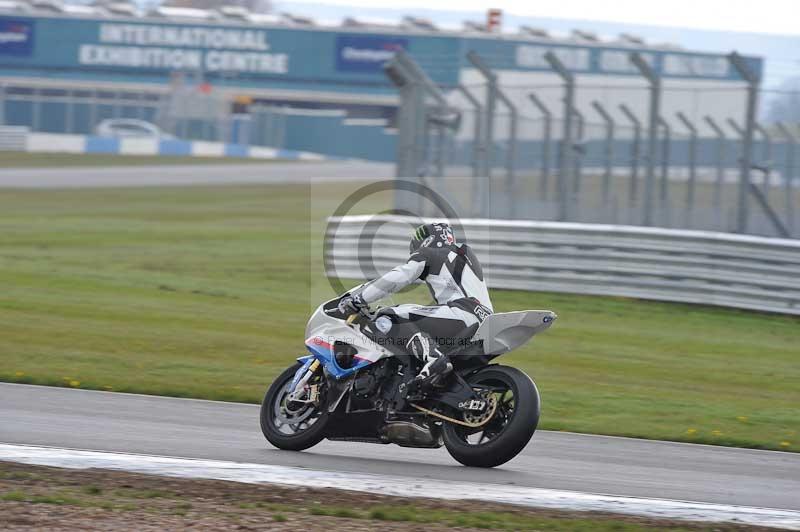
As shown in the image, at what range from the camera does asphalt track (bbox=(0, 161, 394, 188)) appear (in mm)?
39875

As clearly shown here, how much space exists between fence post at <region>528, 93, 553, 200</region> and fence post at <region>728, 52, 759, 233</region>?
9.27 ft

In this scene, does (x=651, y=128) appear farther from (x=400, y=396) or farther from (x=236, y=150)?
(x=236, y=150)

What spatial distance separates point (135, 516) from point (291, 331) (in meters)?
8.74

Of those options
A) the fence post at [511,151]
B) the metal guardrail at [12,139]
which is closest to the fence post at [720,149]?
Result: the fence post at [511,151]

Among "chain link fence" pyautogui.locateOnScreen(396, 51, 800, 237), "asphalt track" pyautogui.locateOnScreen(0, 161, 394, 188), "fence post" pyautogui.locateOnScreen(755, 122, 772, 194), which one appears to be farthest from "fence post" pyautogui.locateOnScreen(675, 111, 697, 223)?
"asphalt track" pyautogui.locateOnScreen(0, 161, 394, 188)

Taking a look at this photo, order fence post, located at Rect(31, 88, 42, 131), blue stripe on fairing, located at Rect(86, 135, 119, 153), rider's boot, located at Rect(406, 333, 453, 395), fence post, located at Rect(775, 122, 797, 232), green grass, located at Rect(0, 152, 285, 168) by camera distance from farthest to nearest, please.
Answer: fence post, located at Rect(31, 88, 42, 131)
blue stripe on fairing, located at Rect(86, 135, 119, 153)
green grass, located at Rect(0, 152, 285, 168)
fence post, located at Rect(775, 122, 797, 232)
rider's boot, located at Rect(406, 333, 453, 395)

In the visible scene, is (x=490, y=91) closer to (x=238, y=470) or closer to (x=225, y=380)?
(x=225, y=380)

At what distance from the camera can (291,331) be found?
15.3 meters

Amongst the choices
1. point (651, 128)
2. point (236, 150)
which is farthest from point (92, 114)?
point (651, 128)

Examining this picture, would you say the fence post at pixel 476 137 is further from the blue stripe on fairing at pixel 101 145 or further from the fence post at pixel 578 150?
the blue stripe on fairing at pixel 101 145

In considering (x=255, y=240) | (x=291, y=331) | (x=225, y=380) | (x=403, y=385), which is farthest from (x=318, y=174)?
(x=403, y=385)

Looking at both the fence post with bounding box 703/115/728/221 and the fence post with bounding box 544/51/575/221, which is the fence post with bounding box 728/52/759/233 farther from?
the fence post with bounding box 544/51/575/221

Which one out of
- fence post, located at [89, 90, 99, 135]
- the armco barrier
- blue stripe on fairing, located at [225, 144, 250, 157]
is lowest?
blue stripe on fairing, located at [225, 144, 250, 157]

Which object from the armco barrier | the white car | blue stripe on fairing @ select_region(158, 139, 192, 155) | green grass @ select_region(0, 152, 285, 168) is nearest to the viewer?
the armco barrier
